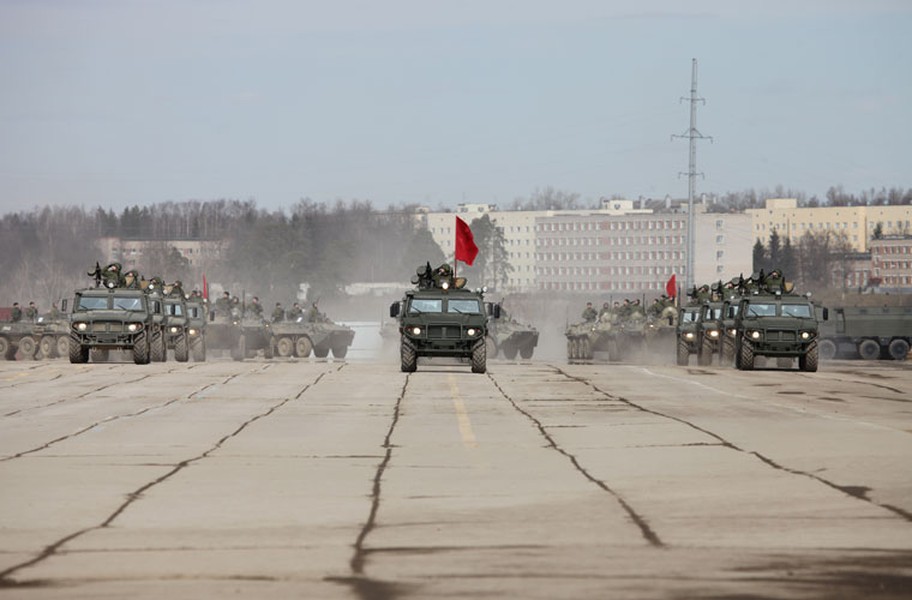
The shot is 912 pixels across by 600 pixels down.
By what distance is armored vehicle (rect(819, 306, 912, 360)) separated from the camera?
68.6m

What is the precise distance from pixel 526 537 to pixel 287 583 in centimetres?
239

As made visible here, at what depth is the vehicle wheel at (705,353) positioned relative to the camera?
154 feet

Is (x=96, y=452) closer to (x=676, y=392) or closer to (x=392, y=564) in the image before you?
(x=392, y=564)

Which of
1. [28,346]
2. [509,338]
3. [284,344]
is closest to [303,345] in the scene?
[284,344]

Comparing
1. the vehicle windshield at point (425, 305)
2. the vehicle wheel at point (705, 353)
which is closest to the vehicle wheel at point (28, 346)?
the vehicle wheel at point (705, 353)

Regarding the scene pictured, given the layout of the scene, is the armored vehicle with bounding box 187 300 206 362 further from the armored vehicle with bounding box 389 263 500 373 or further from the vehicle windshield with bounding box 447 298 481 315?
the vehicle windshield with bounding box 447 298 481 315

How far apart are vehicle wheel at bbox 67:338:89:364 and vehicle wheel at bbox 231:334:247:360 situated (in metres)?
A: 19.7

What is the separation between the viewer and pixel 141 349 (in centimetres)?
4269

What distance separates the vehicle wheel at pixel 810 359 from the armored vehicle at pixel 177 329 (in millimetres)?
16674

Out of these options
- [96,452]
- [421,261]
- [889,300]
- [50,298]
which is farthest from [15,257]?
[96,452]

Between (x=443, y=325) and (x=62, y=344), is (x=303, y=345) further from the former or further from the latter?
(x=443, y=325)

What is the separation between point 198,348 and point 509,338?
16937 mm

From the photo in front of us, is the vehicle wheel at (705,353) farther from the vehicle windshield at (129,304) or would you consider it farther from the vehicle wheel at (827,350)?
the vehicle wheel at (827,350)

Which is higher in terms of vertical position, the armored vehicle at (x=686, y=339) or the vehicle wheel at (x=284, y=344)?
the armored vehicle at (x=686, y=339)
